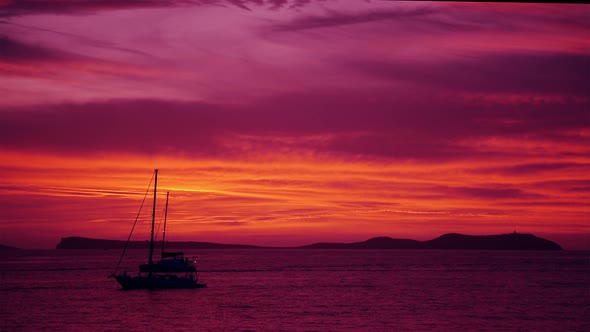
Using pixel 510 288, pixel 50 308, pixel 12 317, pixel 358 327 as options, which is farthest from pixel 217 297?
pixel 510 288

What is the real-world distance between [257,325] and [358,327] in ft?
14.6

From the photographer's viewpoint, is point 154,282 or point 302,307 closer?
point 302,307

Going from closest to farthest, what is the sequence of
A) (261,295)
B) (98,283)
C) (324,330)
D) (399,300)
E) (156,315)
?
(324,330) < (156,315) < (399,300) < (261,295) < (98,283)

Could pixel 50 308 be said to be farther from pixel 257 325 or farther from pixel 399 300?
pixel 399 300

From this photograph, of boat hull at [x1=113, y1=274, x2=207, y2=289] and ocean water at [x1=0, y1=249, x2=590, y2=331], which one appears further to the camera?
boat hull at [x1=113, y1=274, x2=207, y2=289]

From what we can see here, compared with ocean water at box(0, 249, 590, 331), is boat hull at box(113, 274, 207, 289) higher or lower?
higher

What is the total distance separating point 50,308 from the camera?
36750 millimetres

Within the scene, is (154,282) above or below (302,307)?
above

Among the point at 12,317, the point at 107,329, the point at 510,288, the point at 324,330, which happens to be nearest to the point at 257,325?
the point at 324,330

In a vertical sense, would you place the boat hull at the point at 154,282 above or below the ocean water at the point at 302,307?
above

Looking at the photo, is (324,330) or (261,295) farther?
(261,295)

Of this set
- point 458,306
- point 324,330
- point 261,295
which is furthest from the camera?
point 261,295

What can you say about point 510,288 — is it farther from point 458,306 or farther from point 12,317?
point 12,317

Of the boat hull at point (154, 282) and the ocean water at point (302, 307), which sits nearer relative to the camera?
the ocean water at point (302, 307)
